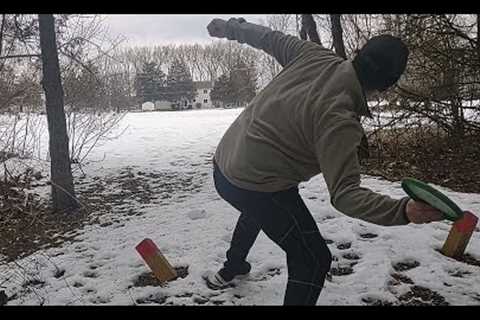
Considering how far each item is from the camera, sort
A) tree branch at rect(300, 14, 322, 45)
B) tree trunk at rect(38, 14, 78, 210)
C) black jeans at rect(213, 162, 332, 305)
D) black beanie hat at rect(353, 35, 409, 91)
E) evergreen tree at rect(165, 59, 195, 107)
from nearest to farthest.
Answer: black beanie hat at rect(353, 35, 409, 91) < black jeans at rect(213, 162, 332, 305) < tree trunk at rect(38, 14, 78, 210) < tree branch at rect(300, 14, 322, 45) < evergreen tree at rect(165, 59, 195, 107)

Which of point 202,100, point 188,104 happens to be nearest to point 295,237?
point 202,100

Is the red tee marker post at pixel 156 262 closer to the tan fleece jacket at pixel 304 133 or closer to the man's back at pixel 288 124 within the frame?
the tan fleece jacket at pixel 304 133

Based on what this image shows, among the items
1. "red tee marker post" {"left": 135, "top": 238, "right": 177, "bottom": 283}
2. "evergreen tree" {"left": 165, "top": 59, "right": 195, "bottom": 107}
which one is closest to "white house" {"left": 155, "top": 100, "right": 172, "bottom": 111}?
"evergreen tree" {"left": 165, "top": 59, "right": 195, "bottom": 107}

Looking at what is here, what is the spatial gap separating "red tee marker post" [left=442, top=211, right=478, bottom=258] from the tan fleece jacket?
193cm

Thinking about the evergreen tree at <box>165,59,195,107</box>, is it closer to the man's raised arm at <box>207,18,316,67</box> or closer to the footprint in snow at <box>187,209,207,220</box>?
the footprint in snow at <box>187,209,207,220</box>

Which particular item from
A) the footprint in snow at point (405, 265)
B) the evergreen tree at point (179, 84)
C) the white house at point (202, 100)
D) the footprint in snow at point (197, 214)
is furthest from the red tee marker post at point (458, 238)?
the white house at point (202, 100)

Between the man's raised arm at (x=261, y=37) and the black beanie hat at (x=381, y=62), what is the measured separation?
17.6 inches

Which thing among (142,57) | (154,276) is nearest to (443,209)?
(154,276)

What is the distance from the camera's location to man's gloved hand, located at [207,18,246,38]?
2.38 metres

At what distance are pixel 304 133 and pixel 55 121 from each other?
4.32 metres

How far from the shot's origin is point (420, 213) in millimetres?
1403

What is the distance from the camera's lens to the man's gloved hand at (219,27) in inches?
93.7

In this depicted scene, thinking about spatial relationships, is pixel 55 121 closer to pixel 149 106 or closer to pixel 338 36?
pixel 338 36

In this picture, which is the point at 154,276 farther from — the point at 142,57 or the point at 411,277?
the point at 142,57
